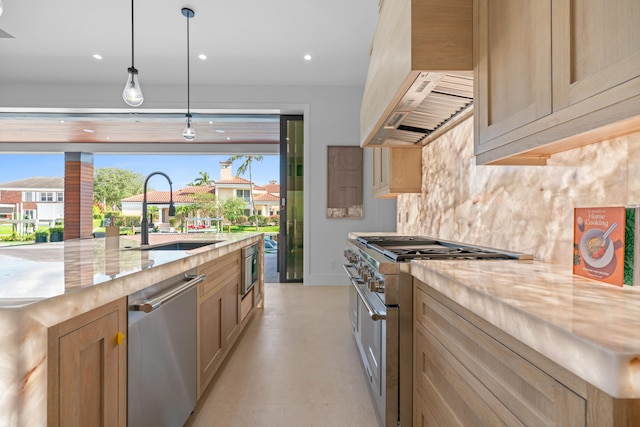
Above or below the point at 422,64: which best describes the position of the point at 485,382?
below

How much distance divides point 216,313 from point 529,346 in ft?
5.83

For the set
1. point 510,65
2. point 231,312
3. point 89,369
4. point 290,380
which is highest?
point 510,65

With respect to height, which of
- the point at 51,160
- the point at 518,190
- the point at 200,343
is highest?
the point at 51,160

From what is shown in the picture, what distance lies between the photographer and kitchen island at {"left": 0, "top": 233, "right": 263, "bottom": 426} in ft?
2.10

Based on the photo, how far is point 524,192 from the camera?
61.4 inches

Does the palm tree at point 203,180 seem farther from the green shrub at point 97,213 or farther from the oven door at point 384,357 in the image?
the oven door at point 384,357

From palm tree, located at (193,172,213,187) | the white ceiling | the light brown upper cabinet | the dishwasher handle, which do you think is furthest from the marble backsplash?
palm tree, located at (193,172,213,187)

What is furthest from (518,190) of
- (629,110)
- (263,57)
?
(263,57)

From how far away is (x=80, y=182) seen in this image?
8008 mm

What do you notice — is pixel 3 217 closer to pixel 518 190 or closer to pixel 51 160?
pixel 51 160

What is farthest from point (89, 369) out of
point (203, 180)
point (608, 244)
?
point (203, 180)

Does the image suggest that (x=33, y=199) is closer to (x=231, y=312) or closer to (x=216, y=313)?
(x=231, y=312)

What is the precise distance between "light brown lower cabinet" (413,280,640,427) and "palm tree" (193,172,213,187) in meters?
13.9

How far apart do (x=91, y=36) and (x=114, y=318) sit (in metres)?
4.12
